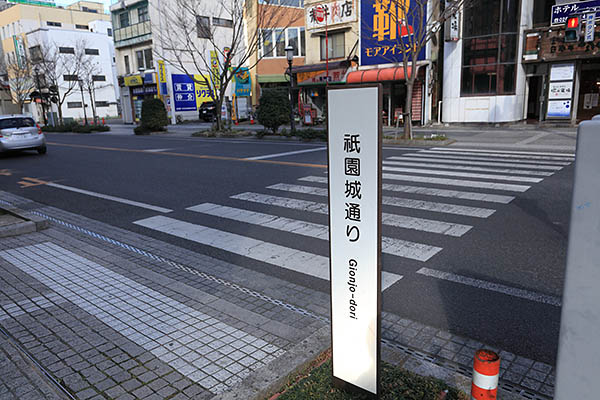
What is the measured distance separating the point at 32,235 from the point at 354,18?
25405 millimetres

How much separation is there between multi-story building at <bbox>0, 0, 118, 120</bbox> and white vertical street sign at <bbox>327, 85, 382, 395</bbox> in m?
64.3

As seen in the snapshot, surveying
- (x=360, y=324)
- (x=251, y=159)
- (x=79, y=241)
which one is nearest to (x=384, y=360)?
(x=360, y=324)

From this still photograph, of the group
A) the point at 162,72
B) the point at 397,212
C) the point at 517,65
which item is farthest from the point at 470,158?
the point at 162,72

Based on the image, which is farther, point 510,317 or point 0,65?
point 0,65

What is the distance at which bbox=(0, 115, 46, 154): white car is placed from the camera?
56.4ft

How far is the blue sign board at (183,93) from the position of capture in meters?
40.9

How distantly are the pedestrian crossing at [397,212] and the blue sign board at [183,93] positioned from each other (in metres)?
33.4

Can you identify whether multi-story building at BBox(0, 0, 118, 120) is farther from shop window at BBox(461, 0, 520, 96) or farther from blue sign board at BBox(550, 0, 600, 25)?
blue sign board at BBox(550, 0, 600, 25)

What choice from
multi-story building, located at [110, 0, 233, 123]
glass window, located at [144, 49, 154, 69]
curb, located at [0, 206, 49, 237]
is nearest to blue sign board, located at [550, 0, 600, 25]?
curb, located at [0, 206, 49, 237]

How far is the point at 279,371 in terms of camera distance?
10.5 ft

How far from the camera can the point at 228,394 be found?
299 cm

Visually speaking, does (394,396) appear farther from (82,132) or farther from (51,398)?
(82,132)

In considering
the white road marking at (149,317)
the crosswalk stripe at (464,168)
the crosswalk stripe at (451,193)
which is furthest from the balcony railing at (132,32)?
the white road marking at (149,317)

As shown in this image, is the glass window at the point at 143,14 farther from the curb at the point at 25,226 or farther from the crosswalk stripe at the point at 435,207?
the crosswalk stripe at the point at 435,207
